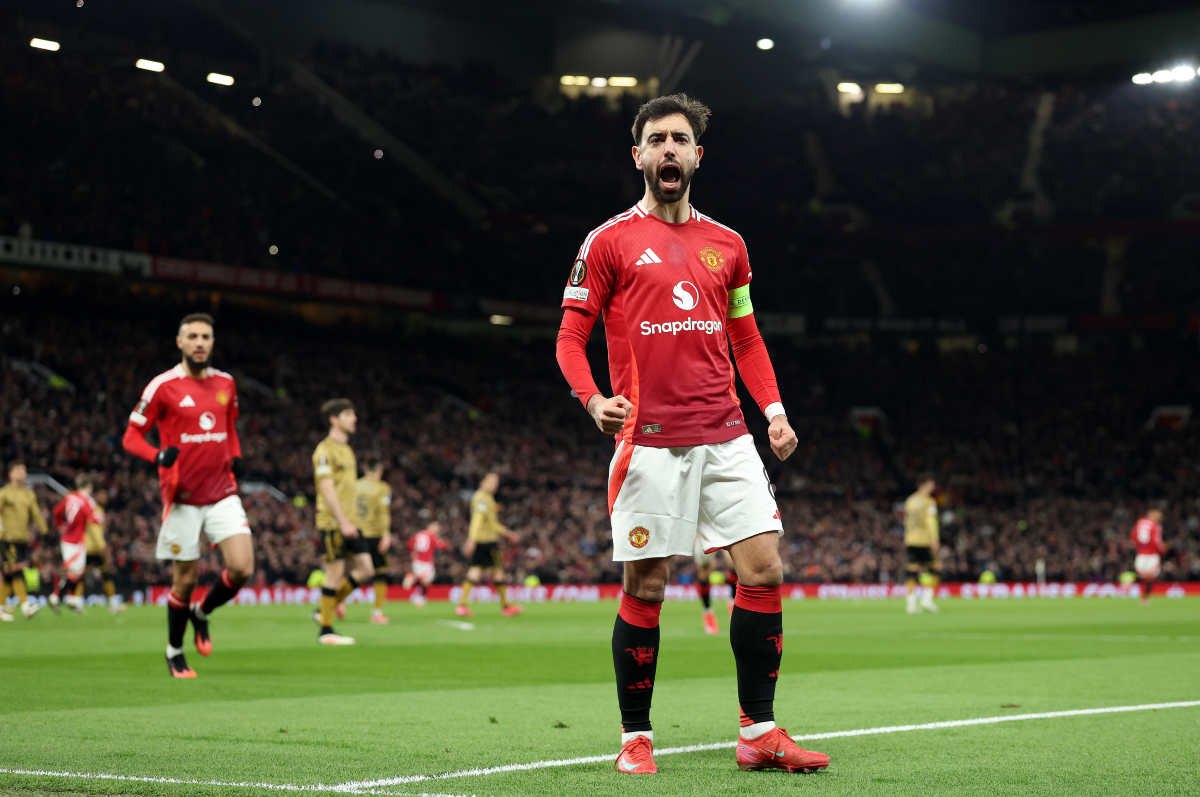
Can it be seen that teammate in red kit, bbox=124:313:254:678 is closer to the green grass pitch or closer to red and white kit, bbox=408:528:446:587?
the green grass pitch

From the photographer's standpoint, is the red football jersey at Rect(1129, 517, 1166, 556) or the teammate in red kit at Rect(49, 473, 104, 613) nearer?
the teammate in red kit at Rect(49, 473, 104, 613)

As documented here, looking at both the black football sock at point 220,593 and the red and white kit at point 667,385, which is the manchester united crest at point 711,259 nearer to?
the red and white kit at point 667,385

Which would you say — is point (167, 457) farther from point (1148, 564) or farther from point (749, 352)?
point (1148, 564)

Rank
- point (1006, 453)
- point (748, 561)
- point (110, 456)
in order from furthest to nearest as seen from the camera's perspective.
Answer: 1. point (1006, 453)
2. point (110, 456)
3. point (748, 561)

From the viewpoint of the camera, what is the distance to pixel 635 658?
515cm

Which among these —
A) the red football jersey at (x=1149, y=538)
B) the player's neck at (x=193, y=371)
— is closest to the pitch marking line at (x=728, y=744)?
the player's neck at (x=193, y=371)

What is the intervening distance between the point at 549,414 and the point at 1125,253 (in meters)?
22.0

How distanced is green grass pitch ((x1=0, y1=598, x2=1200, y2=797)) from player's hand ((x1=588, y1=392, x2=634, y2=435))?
50.3 inches

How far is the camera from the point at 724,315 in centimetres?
540

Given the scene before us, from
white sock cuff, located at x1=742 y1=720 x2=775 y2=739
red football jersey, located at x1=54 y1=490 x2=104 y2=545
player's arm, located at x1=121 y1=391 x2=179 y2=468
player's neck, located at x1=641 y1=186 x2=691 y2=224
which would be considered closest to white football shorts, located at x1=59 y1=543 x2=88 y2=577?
red football jersey, located at x1=54 y1=490 x2=104 y2=545

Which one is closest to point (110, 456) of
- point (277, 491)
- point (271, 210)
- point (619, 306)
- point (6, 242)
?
point (277, 491)

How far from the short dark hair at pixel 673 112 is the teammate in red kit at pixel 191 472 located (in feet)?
16.6

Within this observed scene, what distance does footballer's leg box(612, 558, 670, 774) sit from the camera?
199 inches

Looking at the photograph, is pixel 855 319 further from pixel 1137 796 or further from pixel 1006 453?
pixel 1137 796
